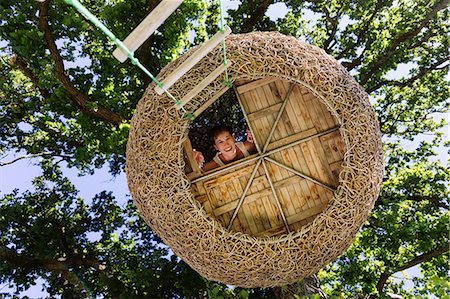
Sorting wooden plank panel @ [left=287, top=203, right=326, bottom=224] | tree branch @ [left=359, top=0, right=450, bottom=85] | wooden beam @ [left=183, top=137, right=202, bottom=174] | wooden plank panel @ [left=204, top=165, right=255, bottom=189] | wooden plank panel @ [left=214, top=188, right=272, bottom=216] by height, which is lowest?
wooden plank panel @ [left=287, top=203, right=326, bottom=224]

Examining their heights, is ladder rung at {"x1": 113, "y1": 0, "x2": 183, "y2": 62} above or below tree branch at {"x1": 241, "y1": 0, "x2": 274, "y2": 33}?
below

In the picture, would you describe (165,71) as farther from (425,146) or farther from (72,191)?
(425,146)

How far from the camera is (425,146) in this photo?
25.4 ft

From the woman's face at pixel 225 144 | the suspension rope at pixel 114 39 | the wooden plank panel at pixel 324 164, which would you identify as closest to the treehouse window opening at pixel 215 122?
the woman's face at pixel 225 144

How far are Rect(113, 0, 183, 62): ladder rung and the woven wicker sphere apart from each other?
0.93 metres

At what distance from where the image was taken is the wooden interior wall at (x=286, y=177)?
3.53 metres

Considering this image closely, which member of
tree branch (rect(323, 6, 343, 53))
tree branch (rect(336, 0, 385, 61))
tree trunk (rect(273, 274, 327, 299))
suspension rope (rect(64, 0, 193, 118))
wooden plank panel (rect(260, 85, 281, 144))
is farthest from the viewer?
tree branch (rect(323, 6, 343, 53))

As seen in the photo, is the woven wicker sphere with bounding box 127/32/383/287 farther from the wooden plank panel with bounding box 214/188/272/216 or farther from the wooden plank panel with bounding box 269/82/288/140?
the wooden plank panel with bounding box 269/82/288/140

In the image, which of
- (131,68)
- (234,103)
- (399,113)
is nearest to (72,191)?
(131,68)

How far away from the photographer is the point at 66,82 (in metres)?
5.05

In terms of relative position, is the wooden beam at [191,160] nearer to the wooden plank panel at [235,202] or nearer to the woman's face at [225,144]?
the wooden plank panel at [235,202]

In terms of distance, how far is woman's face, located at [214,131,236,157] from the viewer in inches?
154

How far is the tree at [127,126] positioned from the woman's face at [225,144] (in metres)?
1.43

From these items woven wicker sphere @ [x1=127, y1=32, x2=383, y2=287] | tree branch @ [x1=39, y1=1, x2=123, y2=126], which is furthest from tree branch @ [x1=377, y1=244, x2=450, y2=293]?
tree branch @ [x1=39, y1=1, x2=123, y2=126]
